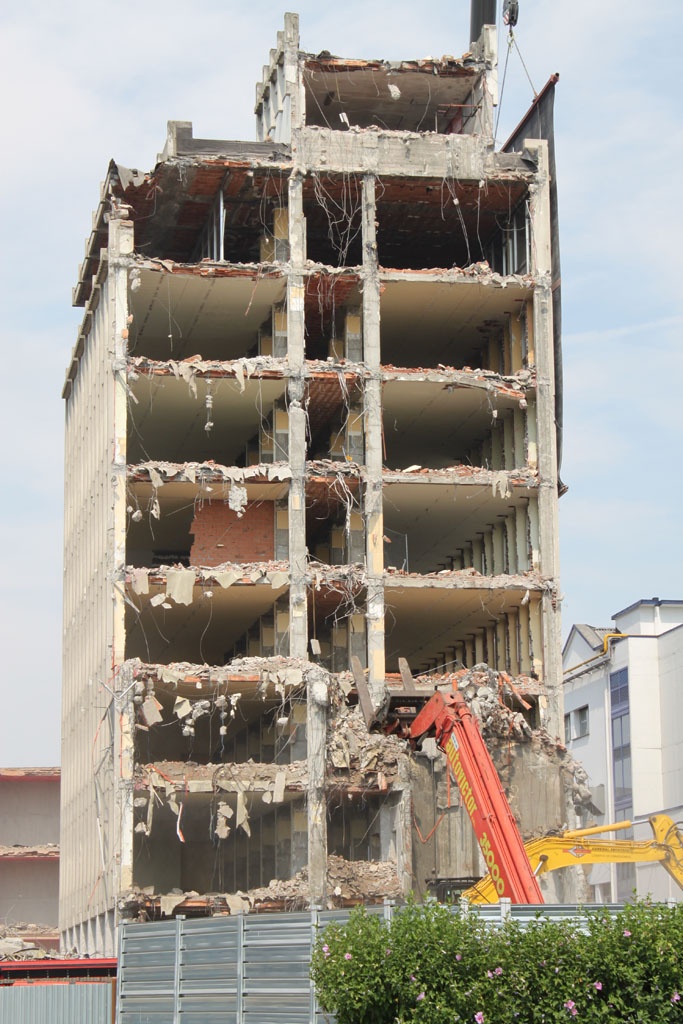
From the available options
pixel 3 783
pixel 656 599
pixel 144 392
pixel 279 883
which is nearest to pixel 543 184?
pixel 144 392

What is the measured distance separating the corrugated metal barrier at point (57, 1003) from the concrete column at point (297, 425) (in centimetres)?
1320

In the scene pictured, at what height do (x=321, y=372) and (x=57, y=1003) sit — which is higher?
(x=321, y=372)

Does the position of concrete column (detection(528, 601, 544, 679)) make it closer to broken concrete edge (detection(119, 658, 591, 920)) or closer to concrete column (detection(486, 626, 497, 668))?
broken concrete edge (detection(119, 658, 591, 920))

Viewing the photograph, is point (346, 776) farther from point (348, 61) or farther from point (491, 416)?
point (348, 61)

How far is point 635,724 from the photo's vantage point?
5375 centimetres

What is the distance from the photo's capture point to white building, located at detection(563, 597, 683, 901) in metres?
52.3

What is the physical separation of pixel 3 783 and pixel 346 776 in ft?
88.0

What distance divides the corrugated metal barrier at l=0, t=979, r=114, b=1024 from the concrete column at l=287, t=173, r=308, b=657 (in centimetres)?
1320

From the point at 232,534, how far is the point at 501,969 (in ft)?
71.0

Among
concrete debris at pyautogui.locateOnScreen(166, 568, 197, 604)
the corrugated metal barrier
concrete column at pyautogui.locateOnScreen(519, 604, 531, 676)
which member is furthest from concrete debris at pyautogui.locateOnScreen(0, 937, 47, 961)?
concrete column at pyautogui.locateOnScreen(519, 604, 531, 676)

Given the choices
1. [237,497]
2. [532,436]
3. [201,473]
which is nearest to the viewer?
[201,473]

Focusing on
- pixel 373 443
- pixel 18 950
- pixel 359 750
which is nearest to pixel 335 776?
pixel 359 750

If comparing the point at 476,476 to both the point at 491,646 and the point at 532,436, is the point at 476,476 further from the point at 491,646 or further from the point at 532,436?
the point at 491,646

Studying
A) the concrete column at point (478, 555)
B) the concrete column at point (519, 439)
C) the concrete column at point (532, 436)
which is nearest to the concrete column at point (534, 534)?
the concrete column at point (532, 436)
